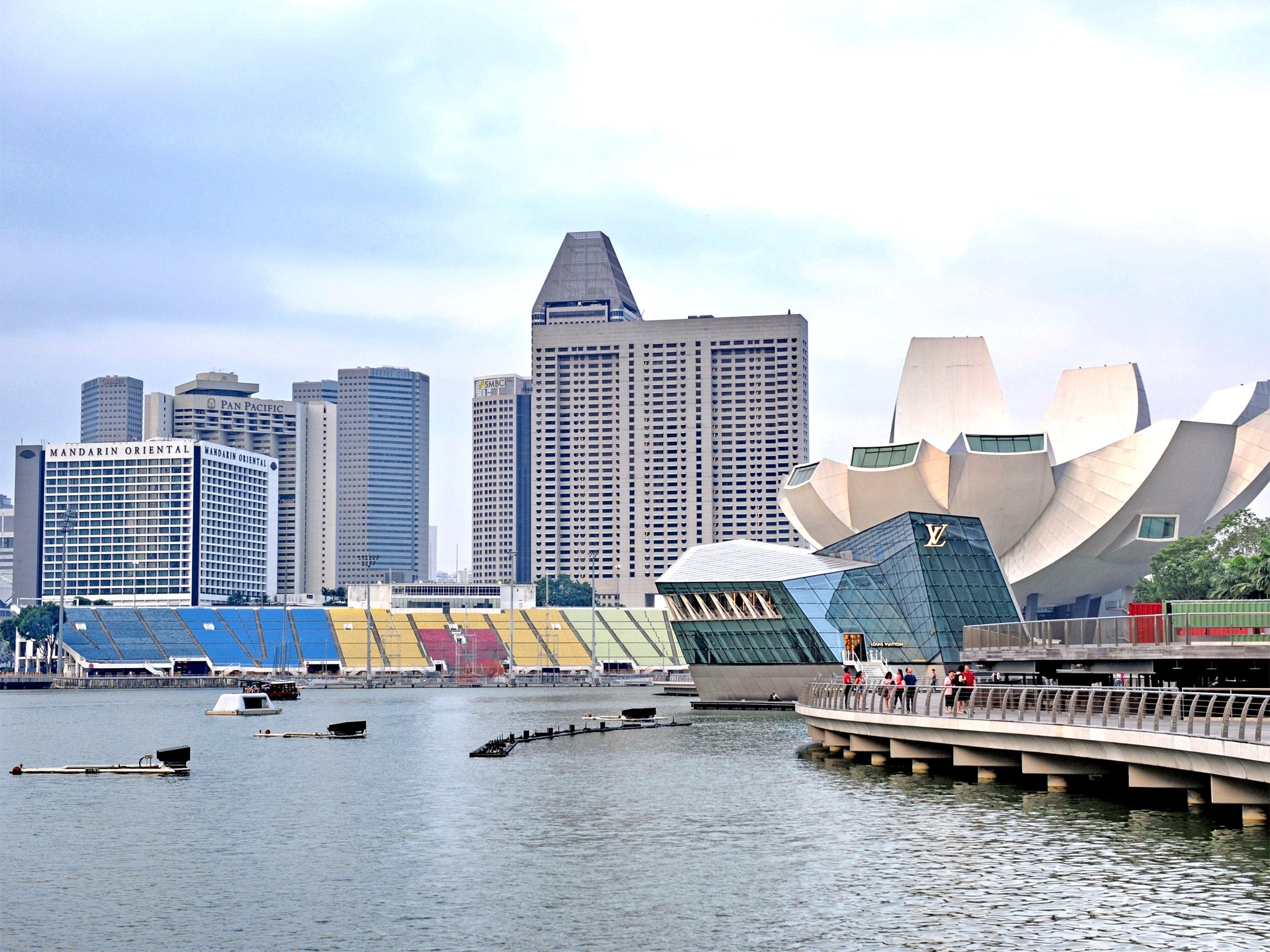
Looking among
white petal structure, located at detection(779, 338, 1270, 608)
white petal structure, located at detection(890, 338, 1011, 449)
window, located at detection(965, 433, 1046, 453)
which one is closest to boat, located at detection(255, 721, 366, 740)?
white petal structure, located at detection(779, 338, 1270, 608)

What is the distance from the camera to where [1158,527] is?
129 meters

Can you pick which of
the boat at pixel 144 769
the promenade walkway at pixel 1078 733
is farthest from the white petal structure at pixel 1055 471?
the boat at pixel 144 769

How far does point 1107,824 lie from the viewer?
128 ft

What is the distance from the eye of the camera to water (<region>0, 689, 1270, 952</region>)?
28.3m

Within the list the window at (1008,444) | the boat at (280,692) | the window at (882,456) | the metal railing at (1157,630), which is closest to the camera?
the metal railing at (1157,630)

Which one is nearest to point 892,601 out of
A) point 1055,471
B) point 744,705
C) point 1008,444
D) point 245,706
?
point 744,705

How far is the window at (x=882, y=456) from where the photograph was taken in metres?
128

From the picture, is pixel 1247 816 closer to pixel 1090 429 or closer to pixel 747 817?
pixel 747 817

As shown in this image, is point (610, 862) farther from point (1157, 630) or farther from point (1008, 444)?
point (1008, 444)

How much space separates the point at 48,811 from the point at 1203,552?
8685 centimetres

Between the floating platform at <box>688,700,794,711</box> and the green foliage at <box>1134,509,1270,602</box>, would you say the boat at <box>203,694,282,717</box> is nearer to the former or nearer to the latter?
the floating platform at <box>688,700,794,711</box>

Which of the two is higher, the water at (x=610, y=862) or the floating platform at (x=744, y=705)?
the water at (x=610, y=862)

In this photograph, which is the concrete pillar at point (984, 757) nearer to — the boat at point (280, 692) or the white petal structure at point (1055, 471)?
the white petal structure at point (1055, 471)

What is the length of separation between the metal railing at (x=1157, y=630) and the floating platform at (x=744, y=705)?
47.7 meters
